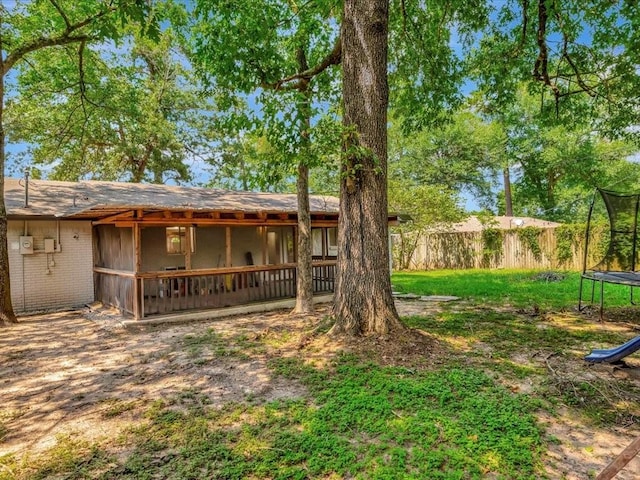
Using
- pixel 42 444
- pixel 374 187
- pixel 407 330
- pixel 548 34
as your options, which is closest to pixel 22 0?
pixel 374 187

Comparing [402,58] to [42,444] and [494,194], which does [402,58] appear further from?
[494,194]

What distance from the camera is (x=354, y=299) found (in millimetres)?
5230

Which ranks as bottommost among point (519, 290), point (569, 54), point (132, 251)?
point (519, 290)

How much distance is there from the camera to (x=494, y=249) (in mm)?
17500

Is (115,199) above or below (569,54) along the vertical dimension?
below

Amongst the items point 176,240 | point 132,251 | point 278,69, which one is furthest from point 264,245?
point 278,69

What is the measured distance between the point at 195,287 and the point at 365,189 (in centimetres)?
526

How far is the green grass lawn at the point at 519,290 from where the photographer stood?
8805 millimetres

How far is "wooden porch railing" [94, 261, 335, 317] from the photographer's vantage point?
809cm

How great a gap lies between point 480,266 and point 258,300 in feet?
41.3

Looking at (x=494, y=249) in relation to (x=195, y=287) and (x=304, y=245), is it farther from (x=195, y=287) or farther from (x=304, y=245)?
(x=195, y=287)

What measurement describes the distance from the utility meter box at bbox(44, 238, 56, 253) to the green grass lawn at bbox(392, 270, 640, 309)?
31.9 ft

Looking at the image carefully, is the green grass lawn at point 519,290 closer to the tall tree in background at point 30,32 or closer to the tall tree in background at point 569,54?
the tall tree in background at point 569,54

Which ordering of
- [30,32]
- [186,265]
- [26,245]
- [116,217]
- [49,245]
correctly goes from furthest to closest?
[49,245] < [26,245] < [30,32] < [186,265] < [116,217]
